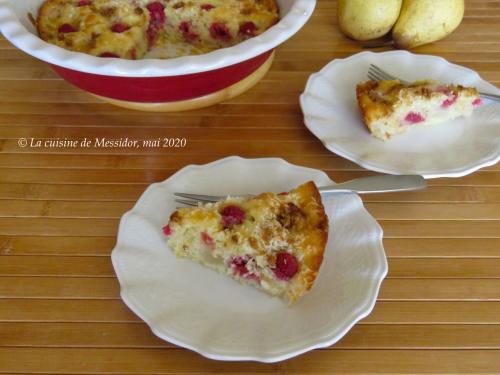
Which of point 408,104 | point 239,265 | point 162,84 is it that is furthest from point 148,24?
point 239,265

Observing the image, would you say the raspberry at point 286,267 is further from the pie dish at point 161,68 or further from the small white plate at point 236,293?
the pie dish at point 161,68

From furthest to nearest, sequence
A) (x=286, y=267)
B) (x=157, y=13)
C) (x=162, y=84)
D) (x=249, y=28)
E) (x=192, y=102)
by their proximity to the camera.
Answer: (x=157, y=13)
(x=249, y=28)
(x=192, y=102)
(x=162, y=84)
(x=286, y=267)

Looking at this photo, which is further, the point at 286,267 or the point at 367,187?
the point at 367,187

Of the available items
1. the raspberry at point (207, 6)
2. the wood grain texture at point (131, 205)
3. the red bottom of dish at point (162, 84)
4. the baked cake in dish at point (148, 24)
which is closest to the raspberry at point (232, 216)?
the wood grain texture at point (131, 205)

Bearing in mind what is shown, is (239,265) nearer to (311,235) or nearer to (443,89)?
(311,235)

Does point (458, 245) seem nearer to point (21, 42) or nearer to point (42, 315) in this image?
point (42, 315)

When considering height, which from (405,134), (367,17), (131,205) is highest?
(367,17)

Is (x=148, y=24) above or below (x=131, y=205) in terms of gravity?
above
